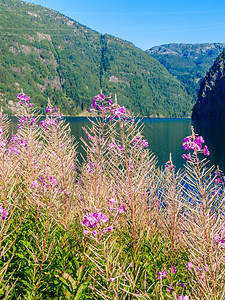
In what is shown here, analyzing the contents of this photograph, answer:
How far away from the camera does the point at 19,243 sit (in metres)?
4.05

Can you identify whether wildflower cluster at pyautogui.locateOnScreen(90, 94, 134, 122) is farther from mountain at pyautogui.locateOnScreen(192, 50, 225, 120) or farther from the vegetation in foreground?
mountain at pyautogui.locateOnScreen(192, 50, 225, 120)

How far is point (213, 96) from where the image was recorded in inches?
5763

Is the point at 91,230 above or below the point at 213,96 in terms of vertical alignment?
below

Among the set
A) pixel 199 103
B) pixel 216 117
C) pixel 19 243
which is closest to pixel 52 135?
pixel 19 243

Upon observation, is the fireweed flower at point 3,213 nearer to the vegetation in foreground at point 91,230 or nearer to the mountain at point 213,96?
the vegetation in foreground at point 91,230

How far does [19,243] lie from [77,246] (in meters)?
0.97

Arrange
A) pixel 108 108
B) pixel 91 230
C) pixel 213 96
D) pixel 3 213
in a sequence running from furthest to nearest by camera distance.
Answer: pixel 213 96 < pixel 108 108 < pixel 3 213 < pixel 91 230

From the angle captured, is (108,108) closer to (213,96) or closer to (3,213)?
(3,213)

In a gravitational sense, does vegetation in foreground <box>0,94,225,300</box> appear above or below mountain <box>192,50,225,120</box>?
below

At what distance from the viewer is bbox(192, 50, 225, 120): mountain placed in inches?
5502

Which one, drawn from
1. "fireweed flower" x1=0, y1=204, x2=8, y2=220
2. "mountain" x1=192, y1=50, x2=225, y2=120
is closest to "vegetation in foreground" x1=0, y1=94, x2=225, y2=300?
"fireweed flower" x1=0, y1=204, x2=8, y2=220

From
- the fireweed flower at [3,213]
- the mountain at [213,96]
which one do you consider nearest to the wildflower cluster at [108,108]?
the fireweed flower at [3,213]

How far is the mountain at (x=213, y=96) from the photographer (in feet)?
458

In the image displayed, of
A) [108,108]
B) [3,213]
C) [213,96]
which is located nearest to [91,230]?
[3,213]
